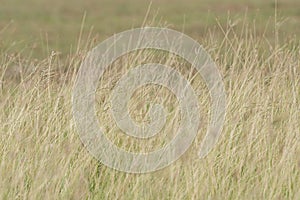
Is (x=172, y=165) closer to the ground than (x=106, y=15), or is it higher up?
closer to the ground

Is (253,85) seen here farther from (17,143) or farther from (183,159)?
(17,143)

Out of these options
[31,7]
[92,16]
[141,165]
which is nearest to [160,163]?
[141,165]

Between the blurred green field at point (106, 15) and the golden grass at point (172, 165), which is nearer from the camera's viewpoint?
the golden grass at point (172, 165)

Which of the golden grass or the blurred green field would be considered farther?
the blurred green field

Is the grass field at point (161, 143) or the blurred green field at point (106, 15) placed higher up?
the blurred green field at point (106, 15)

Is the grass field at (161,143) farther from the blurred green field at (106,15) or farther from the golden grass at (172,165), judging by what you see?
the blurred green field at (106,15)

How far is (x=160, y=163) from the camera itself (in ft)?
14.9

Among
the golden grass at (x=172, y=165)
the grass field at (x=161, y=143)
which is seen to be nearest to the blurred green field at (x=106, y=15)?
the grass field at (x=161, y=143)

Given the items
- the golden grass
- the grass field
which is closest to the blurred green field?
the grass field

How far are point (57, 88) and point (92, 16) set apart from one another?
21.7m

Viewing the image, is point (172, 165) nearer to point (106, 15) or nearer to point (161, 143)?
point (161, 143)

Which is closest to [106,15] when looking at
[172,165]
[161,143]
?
[161,143]

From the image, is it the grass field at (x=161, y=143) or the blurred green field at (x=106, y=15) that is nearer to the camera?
the grass field at (x=161, y=143)

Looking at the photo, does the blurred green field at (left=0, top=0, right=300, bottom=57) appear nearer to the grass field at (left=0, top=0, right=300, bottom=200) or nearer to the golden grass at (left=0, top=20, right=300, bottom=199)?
the grass field at (left=0, top=0, right=300, bottom=200)
